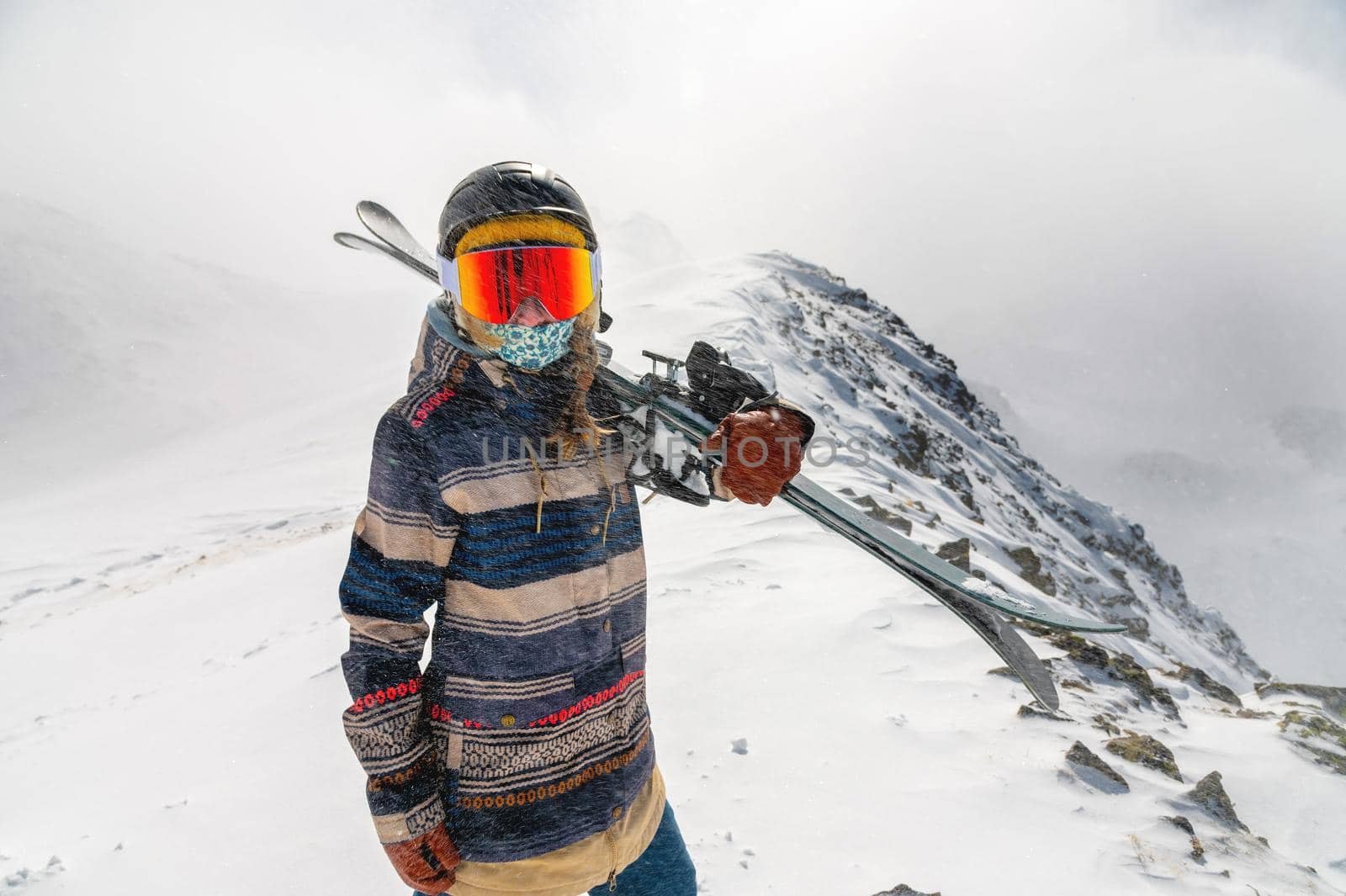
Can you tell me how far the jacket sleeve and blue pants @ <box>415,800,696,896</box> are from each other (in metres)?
0.55

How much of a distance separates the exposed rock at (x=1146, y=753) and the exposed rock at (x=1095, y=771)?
0.84ft

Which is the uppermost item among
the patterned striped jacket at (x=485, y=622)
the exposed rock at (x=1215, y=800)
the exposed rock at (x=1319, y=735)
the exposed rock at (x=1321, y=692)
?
the patterned striped jacket at (x=485, y=622)

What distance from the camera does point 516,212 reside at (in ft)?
4.58

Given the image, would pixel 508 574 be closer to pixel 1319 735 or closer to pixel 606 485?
pixel 606 485

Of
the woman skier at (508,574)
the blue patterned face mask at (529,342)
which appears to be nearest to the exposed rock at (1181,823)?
the woman skier at (508,574)

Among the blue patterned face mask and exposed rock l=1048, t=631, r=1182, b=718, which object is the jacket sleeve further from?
exposed rock l=1048, t=631, r=1182, b=718

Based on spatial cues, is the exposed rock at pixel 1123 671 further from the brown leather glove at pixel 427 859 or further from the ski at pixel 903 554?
the brown leather glove at pixel 427 859

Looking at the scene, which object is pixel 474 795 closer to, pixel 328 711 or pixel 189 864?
pixel 189 864

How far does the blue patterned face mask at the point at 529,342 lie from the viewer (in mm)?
1390

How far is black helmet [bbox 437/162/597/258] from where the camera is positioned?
1.39 metres

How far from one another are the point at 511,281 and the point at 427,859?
3.79 ft

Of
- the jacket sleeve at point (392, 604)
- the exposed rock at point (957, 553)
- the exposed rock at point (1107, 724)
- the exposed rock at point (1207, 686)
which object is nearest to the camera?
the jacket sleeve at point (392, 604)

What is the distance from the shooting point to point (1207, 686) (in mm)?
5523

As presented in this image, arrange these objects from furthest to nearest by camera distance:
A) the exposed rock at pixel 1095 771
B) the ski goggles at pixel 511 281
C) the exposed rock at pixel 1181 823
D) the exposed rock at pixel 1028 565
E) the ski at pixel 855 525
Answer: the exposed rock at pixel 1028 565 < the exposed rock at pixel 1095 771 < the exposed rock at pixel 1181 823 < the ski at pixel 855 525 < the ski goggles at pixel 511 281
